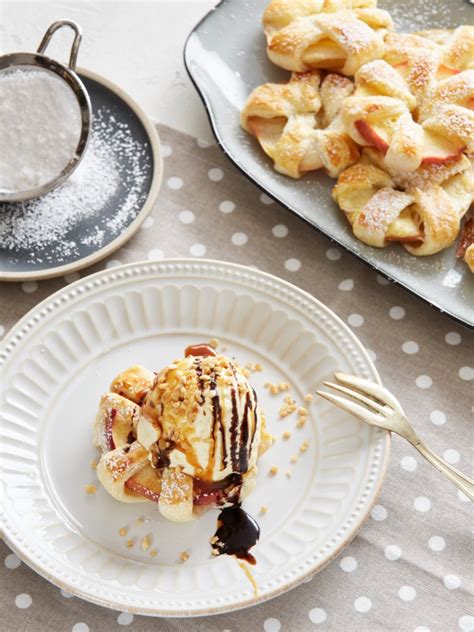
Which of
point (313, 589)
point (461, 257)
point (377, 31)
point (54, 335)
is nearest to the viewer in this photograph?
point (313, 589)

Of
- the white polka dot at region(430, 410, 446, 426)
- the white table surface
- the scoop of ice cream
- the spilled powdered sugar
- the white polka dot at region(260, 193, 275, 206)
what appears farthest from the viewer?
the white table surface

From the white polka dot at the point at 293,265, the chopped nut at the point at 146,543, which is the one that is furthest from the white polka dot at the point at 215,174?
the chopped nut at the point at 146,543

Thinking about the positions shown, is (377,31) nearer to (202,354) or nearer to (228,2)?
(228,2)

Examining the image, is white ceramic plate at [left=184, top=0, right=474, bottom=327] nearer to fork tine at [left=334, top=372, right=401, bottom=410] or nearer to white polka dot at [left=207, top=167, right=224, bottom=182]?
white polka dot at [left=207, top=167, right=224, bottom=182]

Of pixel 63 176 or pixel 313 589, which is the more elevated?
pixel 63 176

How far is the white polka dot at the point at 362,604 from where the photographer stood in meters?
1.18

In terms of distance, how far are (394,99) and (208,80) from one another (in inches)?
14.0

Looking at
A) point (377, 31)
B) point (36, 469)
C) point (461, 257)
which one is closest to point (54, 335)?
point (36, 469)

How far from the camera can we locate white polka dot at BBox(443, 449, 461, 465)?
1300 mm

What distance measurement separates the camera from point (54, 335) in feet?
4.28

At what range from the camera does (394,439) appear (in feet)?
4.30

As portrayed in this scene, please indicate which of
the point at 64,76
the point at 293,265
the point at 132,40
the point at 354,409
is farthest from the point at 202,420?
the point at 132,40

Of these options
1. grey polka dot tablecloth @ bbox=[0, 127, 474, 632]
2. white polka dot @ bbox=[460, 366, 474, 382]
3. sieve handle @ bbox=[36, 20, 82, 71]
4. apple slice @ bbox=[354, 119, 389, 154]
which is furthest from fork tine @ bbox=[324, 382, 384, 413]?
sieve handle @ bbox=[36, 20, 82, 71]

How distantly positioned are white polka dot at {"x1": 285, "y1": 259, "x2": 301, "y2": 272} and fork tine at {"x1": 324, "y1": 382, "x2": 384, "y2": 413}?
27cm
